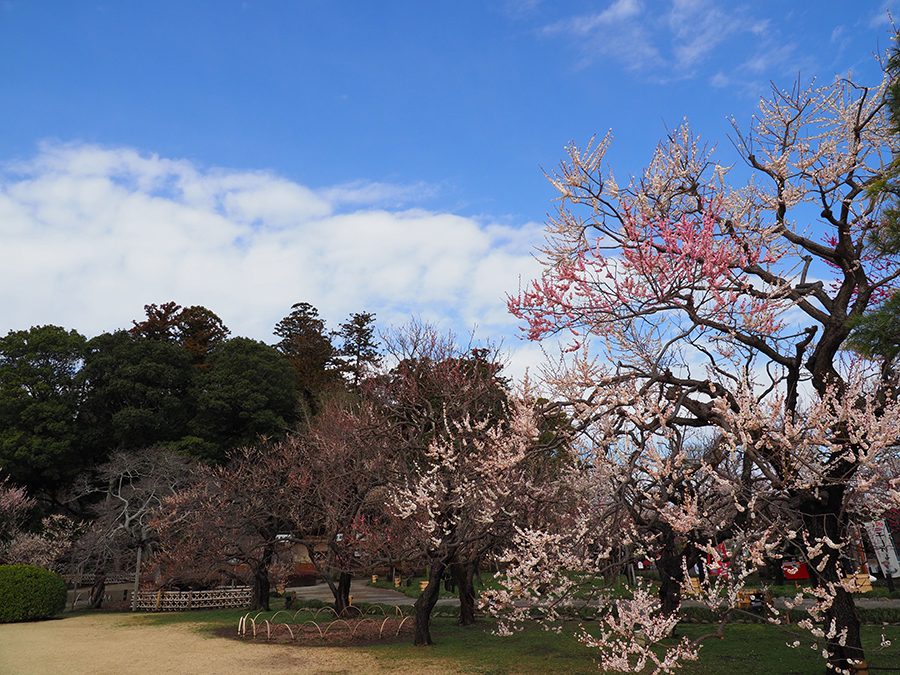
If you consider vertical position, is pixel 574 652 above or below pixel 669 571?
below

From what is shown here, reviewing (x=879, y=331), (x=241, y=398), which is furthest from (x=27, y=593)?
(x=879, y=331)

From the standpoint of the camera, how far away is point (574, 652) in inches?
412

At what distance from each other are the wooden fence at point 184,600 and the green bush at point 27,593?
271 cm

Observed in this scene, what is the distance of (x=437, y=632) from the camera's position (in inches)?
537

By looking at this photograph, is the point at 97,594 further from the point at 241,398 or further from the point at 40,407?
the point at 241,398

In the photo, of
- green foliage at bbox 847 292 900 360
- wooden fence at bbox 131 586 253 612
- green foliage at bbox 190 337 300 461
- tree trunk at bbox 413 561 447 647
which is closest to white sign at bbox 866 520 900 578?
tree trunk at bbox 413 561 447 647

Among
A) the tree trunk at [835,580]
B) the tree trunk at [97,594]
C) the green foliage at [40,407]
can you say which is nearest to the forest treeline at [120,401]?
the green foliage at [40,407]

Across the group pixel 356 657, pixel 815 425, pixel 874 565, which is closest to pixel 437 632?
pixel 356 657

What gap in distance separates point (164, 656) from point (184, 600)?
33.1 ft

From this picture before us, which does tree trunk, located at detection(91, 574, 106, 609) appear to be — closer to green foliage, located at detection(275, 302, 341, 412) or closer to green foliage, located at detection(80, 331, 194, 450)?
green foliage, located at detection(80, 331, 194, 450)

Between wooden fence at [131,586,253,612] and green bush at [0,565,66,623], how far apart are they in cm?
271

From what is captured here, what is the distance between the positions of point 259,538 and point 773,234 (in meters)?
16.8

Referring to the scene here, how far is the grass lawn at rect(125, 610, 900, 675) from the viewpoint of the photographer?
8.97 meters

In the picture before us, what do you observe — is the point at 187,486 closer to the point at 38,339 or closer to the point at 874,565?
Answer: the point at 38,339
